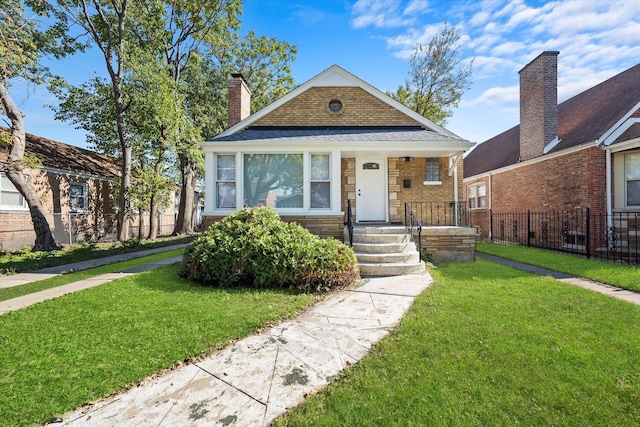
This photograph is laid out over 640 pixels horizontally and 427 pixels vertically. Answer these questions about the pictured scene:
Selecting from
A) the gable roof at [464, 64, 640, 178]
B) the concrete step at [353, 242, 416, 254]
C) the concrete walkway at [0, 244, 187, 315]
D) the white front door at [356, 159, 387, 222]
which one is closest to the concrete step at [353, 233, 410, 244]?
the concrete step at [353, 242, 416, 254]

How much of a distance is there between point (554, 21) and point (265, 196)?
9.68m

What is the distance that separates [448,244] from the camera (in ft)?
28.0

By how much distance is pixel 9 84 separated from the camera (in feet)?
36.7

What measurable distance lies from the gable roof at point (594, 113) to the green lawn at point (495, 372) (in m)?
8.60

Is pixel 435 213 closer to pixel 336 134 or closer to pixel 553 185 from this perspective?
pixel 336 134

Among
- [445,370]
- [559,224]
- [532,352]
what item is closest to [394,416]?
[445,370]

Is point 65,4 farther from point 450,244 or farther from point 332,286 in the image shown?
point 450,244

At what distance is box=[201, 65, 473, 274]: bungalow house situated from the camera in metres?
8.95

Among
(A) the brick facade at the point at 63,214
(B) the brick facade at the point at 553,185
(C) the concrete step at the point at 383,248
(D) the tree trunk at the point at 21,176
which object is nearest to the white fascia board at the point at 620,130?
(B) the brick facade at the point at 553,185

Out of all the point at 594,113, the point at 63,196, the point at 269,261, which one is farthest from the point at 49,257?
the point at 594,113

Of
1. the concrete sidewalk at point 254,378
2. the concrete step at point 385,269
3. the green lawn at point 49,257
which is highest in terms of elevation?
the concrete step at point 385,269

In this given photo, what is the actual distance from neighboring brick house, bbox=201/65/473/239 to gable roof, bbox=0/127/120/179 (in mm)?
10293

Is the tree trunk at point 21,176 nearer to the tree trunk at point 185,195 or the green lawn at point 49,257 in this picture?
the green lawn at point 49,257

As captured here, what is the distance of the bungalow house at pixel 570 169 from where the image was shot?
31.2ft
